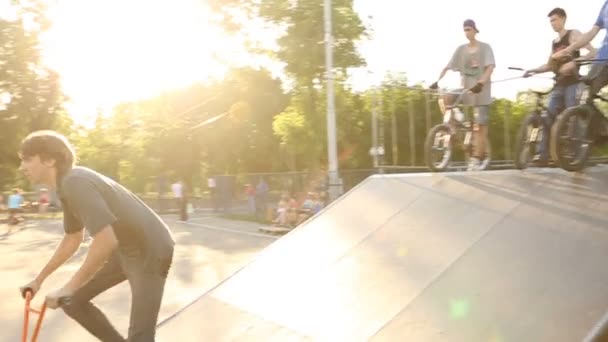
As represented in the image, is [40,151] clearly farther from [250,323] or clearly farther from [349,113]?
[349,113]

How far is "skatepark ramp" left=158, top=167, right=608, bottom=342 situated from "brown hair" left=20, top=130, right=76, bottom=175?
219 cm

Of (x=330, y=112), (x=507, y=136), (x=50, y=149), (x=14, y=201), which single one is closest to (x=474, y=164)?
(x=507, y=136)

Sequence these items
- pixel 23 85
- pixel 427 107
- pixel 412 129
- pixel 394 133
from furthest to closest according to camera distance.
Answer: pixel 23 85 < pixel 394 133 < pixel 412 129 < pixel 427 107

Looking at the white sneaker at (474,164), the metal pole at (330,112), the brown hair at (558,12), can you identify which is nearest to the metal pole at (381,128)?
the white sneaker at (474,164)

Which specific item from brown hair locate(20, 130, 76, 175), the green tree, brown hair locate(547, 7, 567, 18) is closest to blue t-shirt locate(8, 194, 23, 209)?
the green tree

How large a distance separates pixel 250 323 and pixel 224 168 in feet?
160

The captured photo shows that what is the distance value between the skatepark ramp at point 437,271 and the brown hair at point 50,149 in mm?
2188

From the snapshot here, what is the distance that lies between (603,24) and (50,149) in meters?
5.22

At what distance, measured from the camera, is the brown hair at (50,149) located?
339cm

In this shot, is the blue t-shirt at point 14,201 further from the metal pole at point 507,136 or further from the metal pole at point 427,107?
the metal pole at point 507,136

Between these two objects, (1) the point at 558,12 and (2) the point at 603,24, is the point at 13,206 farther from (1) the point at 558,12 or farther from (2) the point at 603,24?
(2) the point at 603,24

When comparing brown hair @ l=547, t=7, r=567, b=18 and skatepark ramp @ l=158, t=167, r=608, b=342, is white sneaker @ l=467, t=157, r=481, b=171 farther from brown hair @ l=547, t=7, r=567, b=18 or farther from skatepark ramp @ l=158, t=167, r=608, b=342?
brown hair @ l=547, t=7, r=567, b=18

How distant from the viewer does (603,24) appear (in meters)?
6.17

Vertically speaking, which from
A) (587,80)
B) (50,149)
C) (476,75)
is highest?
(476,75)
